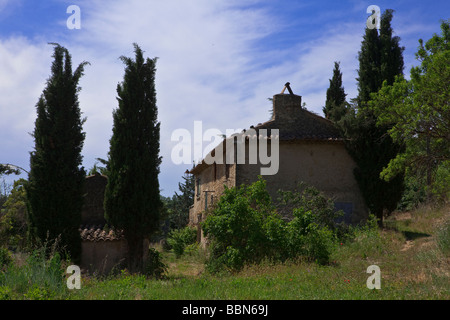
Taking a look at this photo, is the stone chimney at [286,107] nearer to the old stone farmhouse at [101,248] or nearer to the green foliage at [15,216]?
the old stone farmhouse at [101,248]

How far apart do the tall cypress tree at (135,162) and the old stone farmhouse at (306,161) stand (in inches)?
180

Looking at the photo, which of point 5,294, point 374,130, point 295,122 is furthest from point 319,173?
point 5,294

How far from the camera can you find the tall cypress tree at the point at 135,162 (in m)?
15.6

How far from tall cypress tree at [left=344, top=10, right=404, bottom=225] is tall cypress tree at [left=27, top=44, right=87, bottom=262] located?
11.8 meters

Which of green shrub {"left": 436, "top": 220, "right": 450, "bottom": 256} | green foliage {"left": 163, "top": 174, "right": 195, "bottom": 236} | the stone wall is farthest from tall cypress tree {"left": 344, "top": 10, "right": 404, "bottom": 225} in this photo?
green foliage {"left": 163, "top": 174, "right": 195, "bottom": 236}

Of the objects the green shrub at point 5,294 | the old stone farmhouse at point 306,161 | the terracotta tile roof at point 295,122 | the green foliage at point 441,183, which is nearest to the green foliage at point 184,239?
the old stone farmhouse at point 306,161

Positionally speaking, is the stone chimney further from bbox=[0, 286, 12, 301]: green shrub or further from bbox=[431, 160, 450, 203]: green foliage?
bbox=[0, 286, 12, 301]: green shrub

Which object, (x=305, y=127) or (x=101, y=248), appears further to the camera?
(x=305, y=127)

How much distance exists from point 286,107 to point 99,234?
10.2 metres

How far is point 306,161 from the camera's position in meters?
19.9

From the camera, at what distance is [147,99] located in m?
A: 16.5

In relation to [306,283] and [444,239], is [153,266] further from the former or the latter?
[444,239]

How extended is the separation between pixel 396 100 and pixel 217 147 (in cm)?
853

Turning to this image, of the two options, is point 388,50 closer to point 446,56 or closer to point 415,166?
point 446,56
